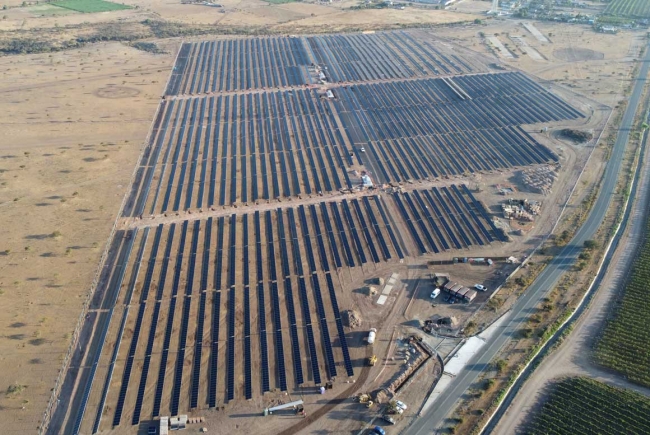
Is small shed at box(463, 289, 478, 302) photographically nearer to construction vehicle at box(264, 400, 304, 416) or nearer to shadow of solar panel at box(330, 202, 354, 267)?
shadow of solar panel at box(330, 202, 354, 267)

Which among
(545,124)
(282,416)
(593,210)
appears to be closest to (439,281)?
(282,416)

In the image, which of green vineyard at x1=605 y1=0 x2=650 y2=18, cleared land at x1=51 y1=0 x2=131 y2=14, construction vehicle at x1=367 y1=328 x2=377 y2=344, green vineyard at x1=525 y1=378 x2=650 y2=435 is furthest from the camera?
cleared land at x1=51 y1=0 x2=131 y2=14

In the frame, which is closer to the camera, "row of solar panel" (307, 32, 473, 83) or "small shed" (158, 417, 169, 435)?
"small shed" (158, 417, 169, 435)

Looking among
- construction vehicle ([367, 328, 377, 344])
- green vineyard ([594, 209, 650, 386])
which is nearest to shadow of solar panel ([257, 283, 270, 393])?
construction vehicle ([367, 328, 377, 344])

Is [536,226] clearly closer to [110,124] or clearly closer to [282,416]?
[282,416]

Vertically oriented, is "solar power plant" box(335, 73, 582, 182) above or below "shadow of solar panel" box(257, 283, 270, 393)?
above

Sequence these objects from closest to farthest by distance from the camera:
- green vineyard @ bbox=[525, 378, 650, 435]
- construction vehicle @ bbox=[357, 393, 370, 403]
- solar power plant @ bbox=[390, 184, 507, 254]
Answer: green vineyard @ bbox=[525, 378, 650, 435] → construction vehicle @ bbox=[357, 393, 370, 403] → solar power plant @ bbox=[390, 184, 507, 254]

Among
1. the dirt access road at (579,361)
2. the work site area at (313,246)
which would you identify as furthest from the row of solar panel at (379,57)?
the dirt access road at (579,361)

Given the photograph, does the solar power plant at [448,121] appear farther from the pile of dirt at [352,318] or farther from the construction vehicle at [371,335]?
the construction vehicle at [371,335]
